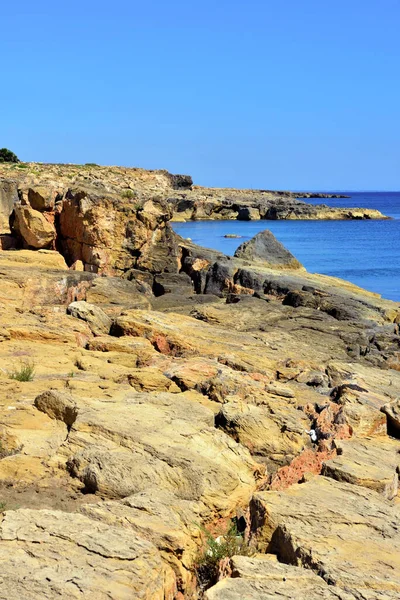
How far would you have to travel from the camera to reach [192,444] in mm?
7582

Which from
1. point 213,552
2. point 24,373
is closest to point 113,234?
point 24,373

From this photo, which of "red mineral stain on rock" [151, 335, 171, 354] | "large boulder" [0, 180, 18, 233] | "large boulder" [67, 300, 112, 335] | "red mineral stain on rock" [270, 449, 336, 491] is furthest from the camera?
"large boulder" [0, 180, 18, 233]

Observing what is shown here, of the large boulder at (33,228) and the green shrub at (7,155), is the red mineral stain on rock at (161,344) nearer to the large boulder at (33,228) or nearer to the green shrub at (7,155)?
the large boulder at (33,228)

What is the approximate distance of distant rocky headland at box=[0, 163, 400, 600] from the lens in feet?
16.2

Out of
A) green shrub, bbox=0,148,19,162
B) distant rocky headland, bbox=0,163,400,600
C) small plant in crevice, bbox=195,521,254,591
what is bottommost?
small plant in crevice, bbox=195,521,254,591

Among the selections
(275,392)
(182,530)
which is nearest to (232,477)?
(182,530)

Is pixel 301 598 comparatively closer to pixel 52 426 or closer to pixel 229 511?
pixel 229 511

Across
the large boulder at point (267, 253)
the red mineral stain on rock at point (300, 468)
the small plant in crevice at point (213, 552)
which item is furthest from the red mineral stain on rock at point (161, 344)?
the large boulder at point (267, 253)

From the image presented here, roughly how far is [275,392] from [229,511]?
12.9 feet

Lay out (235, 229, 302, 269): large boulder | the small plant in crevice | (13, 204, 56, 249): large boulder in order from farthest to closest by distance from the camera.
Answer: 1. (235, 229, 302, 269): large boulder
2. (13, 204, 56, 249): large boulder
3. the small plant in crevice

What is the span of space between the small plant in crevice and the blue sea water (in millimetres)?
29711

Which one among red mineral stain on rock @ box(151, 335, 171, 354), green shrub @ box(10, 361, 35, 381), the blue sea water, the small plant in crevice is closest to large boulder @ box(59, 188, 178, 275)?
red mineral stain on rock @ box(151, 335, 171, 354)

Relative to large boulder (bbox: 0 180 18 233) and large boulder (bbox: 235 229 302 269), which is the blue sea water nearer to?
large boulder (bbox: 235 229 302 269)

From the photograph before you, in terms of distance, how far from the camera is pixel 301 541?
565cm
